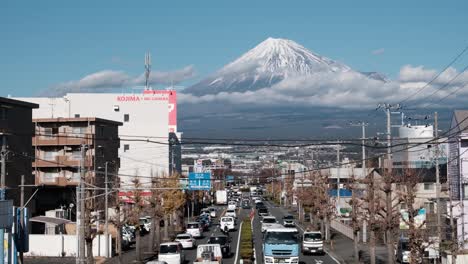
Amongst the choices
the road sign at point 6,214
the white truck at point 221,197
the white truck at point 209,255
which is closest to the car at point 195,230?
the white truck at point 209,255

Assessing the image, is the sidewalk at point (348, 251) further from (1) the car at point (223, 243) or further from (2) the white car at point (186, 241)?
(2) the white car at point (186, 241)

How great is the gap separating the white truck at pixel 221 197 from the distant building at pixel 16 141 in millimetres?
68384

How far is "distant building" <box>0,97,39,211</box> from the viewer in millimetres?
49250

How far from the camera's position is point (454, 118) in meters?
52.2

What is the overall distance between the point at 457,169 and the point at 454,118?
6807mm

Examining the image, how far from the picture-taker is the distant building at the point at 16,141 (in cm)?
4925

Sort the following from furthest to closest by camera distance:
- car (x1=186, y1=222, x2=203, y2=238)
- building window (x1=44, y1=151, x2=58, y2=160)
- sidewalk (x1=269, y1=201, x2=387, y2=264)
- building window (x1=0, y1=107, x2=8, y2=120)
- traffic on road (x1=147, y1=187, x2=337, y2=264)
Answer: building window (x1=44, y1=151, x2=58, y2=160) → car (x1=186, y1=222, x2=203, y2=238) → building window (x1=0, y1=107, x2=8, y2=120) → sidewalk (x1=269, y1=201, x2=387, y2=264) → traffic on road (x1=147, y1=187, x2=337, y2=264)

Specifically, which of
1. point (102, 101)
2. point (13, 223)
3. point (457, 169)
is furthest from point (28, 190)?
point (102, 101)

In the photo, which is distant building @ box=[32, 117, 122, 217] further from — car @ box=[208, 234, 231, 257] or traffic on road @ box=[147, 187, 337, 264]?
car @ box=[208, 234, 231, 257]

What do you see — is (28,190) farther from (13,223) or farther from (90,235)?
(13,223)

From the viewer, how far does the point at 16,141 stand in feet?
167

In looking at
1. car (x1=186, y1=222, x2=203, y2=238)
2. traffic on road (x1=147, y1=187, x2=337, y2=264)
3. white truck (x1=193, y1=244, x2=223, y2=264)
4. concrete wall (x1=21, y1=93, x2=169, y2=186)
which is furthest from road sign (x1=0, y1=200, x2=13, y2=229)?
concrete wall (x1=21, y1=93, x2=169, y2=186)

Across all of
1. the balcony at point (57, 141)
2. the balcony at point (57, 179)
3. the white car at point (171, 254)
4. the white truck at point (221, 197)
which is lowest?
the white truck at point (221, 197)

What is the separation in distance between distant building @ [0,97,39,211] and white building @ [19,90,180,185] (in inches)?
1920
